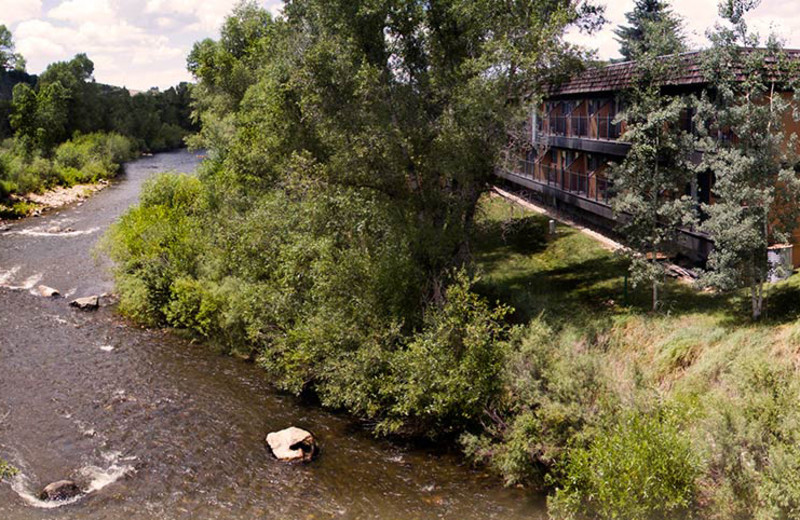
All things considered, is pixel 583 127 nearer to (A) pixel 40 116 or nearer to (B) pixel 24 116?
(A) pixel 40 116

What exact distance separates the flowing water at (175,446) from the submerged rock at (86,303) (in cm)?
144

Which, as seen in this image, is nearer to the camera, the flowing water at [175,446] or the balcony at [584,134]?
the flowing water at [175,446]

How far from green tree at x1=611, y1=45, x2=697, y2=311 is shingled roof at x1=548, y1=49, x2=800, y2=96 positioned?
1024 millimetres

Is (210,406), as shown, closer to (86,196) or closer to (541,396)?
(541,396)

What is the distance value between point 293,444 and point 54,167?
61.3 m

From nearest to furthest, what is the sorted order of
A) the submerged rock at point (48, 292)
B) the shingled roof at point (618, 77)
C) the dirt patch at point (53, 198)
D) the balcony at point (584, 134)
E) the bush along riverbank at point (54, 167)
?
the shingled roof at point (618, 77)
the balcony at point (584, 134)
the submerged rock at point (48, 292)
the dirt patch at point (53, 198)
the bush along riverbank at point (54, 167)

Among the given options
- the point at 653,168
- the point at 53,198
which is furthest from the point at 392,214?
the point at 53,198

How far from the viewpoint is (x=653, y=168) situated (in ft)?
73.9

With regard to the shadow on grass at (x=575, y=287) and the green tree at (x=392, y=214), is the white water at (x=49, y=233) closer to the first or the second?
the green tree at (x=392, y=214)

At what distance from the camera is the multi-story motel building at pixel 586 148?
81.3 ft

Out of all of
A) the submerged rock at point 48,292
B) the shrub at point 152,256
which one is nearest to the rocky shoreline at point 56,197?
the submerged rock at point 48,292

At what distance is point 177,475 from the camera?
19.0 metres

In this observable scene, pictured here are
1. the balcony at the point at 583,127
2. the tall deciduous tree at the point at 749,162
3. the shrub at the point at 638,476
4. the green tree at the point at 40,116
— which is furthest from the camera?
the green tree at the point at 40,116

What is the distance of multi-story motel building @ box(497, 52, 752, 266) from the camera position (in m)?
24.8
